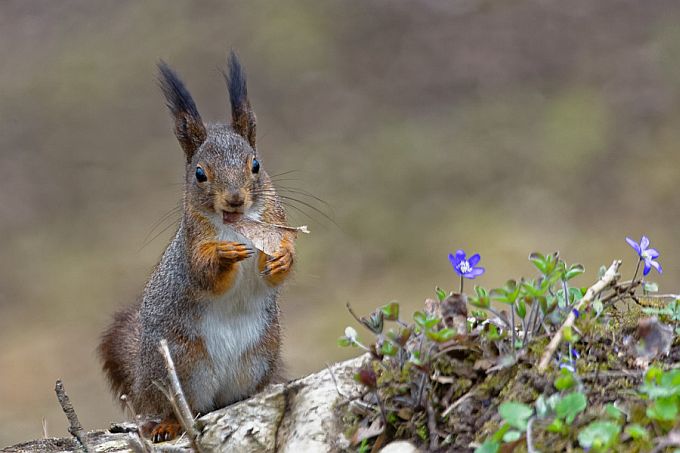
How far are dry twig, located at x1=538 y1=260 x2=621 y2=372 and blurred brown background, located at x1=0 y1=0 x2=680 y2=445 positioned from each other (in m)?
3.59

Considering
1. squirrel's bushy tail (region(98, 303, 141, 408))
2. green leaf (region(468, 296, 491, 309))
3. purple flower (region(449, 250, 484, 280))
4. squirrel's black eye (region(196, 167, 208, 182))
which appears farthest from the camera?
squirrel's bushy tail (region(98, 303, 141, 408))

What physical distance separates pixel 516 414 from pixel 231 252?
1.25m

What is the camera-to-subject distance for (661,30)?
7.71 meters

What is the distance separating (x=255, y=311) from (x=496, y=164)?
13.8 feet

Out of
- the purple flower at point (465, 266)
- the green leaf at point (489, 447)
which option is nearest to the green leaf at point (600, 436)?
the green leaf at point (489, 447)

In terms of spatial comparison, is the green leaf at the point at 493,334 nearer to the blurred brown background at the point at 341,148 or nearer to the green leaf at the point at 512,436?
the green leaf at the point at 512,436

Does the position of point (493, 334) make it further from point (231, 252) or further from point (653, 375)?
Answer: point (231, 252)

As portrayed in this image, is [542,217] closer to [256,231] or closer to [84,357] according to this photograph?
[84,357]

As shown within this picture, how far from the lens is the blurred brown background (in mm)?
6332

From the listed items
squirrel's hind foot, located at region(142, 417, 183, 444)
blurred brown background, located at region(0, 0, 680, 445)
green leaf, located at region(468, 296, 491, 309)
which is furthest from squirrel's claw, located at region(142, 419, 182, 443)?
blurred brown background, located at region(0, 0, 680, 445)

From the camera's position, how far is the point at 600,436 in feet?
5.93

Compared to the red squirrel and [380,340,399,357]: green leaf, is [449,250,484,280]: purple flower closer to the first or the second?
[380,340,399,357]: green leaf

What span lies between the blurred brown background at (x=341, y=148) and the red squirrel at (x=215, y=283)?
2.57 metres

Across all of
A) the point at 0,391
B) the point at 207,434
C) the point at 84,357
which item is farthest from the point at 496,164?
A: the point at 207,434
